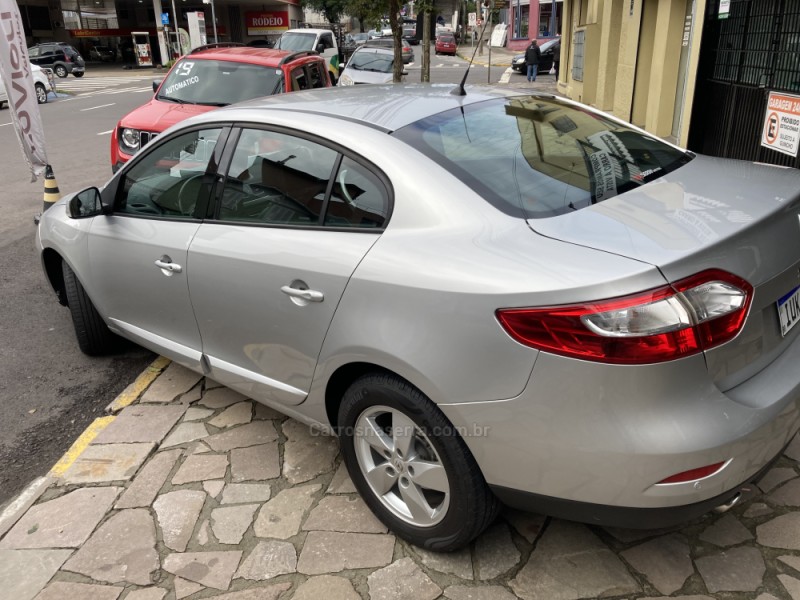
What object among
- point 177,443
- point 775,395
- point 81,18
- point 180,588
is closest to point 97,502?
point 177,443

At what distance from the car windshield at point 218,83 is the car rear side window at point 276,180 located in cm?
549

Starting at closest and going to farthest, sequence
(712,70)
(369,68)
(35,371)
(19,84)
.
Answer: (35,371), (19,84), (712,70), (369,68)

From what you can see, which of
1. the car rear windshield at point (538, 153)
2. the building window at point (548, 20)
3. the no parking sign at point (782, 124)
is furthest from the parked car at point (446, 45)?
the car rear windshield at point (538, 153)

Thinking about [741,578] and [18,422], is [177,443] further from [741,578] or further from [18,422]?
[741,578]

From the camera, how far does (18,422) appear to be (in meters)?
3.82

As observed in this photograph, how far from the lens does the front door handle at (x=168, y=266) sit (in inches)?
123

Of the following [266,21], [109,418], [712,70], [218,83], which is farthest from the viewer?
[266,21]

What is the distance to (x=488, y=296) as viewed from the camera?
204 cm

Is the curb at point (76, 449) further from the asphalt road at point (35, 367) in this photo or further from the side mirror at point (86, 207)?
the side mirror at point (86, 207)

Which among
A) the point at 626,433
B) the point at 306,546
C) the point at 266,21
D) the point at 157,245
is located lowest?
the point at 306,546

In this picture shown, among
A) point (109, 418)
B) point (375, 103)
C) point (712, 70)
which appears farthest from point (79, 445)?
point (712, 70)

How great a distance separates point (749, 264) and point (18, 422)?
12.3 feet

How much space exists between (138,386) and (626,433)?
10.1ft

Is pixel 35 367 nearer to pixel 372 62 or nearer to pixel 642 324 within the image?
pixel 642 324
